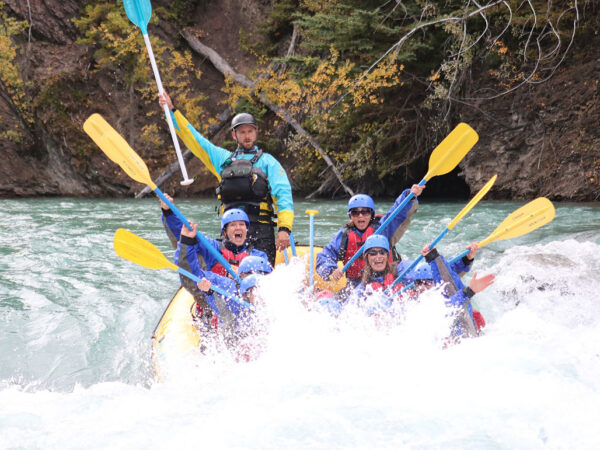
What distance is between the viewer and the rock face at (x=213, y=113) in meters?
8.77

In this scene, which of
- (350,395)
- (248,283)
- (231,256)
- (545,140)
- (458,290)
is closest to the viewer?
(350,395)

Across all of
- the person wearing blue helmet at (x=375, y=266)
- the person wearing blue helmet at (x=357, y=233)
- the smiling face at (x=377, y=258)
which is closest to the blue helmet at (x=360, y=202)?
the person wearing blue helmet at (x=357, y=233)

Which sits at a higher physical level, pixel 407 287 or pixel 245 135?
pixel 245 135

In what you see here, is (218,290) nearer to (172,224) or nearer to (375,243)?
(172,224)

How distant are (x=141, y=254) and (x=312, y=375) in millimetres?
1373

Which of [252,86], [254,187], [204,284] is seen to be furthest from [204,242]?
[252,86]

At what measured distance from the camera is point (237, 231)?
3775 mm

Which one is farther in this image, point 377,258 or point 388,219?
point 388,219

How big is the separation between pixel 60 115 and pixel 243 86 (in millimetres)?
4434

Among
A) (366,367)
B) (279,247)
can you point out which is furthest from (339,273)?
(366,367)

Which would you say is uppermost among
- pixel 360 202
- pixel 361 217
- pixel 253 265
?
pixel 360 202

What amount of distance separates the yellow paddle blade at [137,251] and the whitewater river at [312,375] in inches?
27.4

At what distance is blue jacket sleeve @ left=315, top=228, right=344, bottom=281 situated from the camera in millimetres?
4328

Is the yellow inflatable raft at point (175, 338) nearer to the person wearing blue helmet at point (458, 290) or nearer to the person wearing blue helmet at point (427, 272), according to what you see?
the person wearing blue helmet at point (427, 272)
